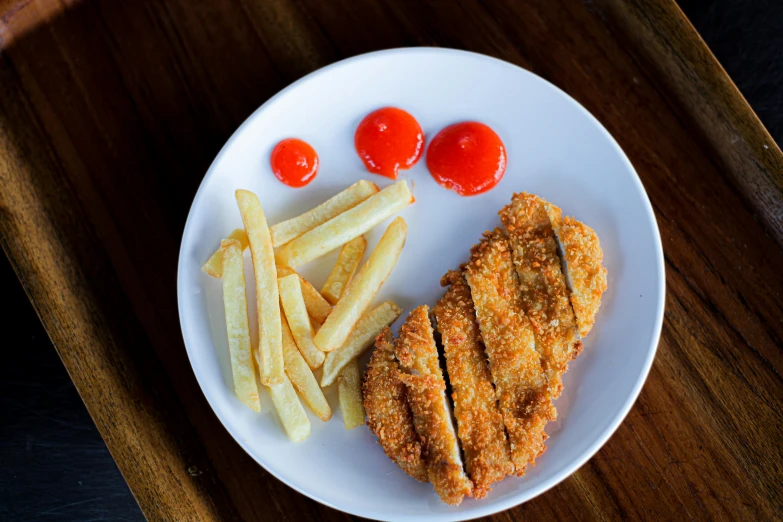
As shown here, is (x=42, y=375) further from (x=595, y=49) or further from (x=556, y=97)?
(x=595, y=49)

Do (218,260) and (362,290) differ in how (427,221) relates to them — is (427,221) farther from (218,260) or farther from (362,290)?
(218,260)

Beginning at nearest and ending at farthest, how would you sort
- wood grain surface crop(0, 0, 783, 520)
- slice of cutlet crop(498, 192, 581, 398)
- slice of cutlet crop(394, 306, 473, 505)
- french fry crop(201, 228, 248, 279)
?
slice of cutlet crop(394, 306, 473, 505) → slice of cutlet crop(498, 192, 581, 398) → french fry crop(201, 228, 248, 279) → wood grain surface crop(0, 0, 783, 520)

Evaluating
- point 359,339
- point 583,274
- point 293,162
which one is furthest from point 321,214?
point 583,274

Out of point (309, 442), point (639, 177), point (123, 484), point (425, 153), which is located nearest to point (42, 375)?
point (123, 484)

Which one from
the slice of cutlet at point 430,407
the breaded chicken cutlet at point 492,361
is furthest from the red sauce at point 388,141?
the slice of cutlet at point 430,407

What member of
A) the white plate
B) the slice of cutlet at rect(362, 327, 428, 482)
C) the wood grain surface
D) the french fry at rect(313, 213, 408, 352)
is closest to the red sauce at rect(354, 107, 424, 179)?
the white plate

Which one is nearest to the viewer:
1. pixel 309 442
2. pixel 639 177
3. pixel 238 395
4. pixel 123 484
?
pixel 238 395

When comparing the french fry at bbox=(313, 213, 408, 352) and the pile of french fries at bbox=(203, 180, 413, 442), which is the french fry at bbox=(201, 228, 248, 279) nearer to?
the pile of french fries at bbox=(203, 180, 413, 442)
